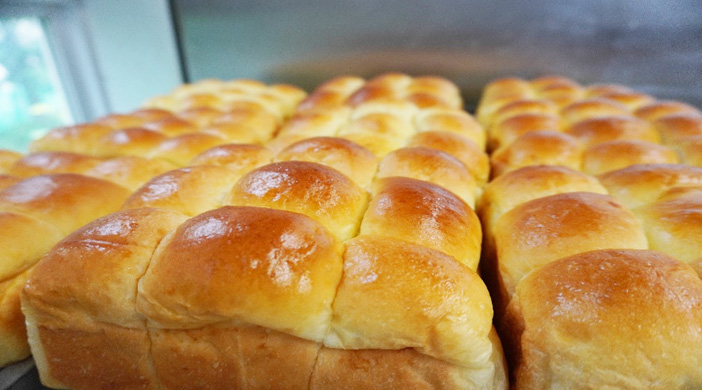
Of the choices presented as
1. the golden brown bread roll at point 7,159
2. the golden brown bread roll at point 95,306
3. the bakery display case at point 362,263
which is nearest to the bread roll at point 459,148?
the bakery display case at point 362,263

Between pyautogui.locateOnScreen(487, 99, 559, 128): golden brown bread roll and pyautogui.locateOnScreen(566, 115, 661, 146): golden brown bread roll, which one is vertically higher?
pyautogui.locateOnScreen(566, 115, 661, 146): golden brown bread roll

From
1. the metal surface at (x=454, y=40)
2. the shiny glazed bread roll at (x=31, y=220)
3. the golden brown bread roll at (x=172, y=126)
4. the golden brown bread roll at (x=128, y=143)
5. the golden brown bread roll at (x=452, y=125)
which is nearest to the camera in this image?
the shiny glazed bread roll at (x=31, y=220)

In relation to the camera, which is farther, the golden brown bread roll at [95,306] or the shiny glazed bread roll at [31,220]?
the shiny glazed bread roll at [31,220]

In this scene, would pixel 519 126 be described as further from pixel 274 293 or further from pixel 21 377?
pixel 21 377

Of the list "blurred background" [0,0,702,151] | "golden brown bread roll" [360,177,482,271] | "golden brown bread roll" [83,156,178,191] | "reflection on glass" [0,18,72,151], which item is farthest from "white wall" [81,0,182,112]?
"golden brown bread roll" [360,177,482,271]

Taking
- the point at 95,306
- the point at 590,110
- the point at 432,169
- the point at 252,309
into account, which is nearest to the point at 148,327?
the point at 95,306

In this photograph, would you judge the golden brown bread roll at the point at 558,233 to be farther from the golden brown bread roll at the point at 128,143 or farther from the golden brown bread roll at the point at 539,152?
the golden brown bread roll at the point at 128,143

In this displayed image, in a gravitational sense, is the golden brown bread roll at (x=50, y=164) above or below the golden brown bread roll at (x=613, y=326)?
below

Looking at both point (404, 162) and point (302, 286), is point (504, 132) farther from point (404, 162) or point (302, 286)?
point (302, 286)

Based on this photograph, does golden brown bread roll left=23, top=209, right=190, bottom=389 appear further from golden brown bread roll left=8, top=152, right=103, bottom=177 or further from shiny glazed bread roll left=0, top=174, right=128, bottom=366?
golden brown bread roll left=8, top=152, right=103, bottom=177
